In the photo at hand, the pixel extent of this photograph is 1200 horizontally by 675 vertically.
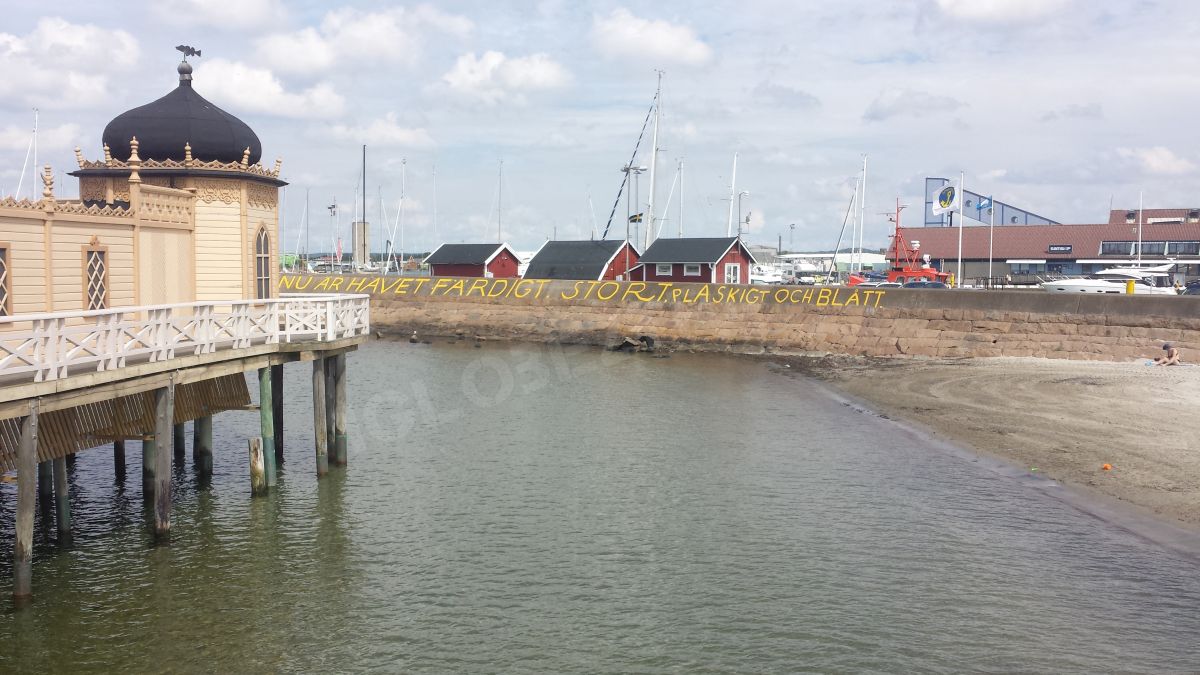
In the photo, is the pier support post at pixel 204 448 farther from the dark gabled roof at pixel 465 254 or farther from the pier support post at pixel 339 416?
the dark gabled roof at pixel 465 254

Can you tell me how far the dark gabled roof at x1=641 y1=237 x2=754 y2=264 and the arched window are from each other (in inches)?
1675

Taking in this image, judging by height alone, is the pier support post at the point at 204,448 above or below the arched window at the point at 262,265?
below

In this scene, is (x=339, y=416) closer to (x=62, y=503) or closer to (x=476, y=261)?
(x=62, y=503)

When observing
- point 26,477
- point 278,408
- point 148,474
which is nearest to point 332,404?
point 278,408

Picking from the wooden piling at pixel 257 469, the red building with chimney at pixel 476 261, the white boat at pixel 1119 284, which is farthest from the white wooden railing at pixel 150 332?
the red building with chimney at pixel 476 261

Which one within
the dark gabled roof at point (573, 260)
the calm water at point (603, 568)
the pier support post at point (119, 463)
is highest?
the dark gabled roof at point (573, 260)

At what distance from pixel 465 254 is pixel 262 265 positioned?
53.4m

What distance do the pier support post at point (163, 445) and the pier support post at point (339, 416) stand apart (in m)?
7.05

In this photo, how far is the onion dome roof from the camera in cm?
2481

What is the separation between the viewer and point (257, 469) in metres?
23.3

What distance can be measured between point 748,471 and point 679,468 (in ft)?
6.37

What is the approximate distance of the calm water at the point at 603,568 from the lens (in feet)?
49.8

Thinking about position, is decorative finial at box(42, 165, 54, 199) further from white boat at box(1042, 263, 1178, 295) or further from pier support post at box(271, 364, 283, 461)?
white boat at box(1042, 263, 1178, 295)

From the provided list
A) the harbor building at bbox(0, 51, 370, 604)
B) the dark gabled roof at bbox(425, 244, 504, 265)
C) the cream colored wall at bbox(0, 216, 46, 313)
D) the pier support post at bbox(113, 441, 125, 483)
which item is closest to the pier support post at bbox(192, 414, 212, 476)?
the harbor building at bbox(0, 51, 370, 604)
